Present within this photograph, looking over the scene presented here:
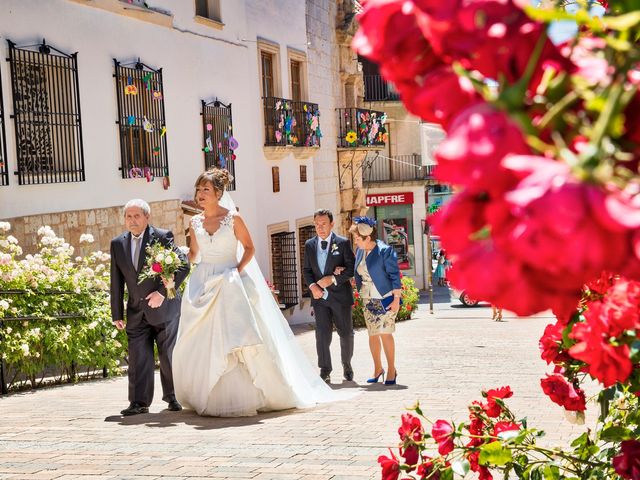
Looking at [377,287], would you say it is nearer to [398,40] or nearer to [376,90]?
[398,40]

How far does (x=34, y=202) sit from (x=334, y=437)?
9351 millimetres

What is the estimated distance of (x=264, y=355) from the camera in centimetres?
906

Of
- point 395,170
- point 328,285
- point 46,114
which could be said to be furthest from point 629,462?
point 395,170

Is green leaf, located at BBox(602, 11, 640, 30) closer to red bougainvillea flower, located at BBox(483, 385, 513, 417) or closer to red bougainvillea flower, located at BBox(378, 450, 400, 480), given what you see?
red bougainvillea flower, located at BBox(378, 450, 400, 480)

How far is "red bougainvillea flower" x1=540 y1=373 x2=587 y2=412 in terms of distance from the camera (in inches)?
138

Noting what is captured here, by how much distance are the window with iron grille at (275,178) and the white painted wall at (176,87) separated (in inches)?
6.3

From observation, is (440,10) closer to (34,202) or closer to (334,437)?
(334,437)

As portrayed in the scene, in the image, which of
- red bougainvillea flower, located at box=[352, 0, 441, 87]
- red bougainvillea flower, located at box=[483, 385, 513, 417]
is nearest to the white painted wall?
red bougainvillea flower, located at box=[483, 385, 513, 417]

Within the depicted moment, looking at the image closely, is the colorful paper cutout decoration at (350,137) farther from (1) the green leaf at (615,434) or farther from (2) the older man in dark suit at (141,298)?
(1) the green leaf at (615,434)

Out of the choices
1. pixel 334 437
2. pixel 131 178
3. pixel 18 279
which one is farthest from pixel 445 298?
pixel 334 437

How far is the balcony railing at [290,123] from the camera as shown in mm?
26038

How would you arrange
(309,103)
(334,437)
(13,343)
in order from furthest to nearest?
(309,103)
(13,343)
(334,437)

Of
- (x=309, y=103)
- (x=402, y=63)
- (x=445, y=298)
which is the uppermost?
(x=309, y=103)

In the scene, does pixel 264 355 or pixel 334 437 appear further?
pixel 264 355
